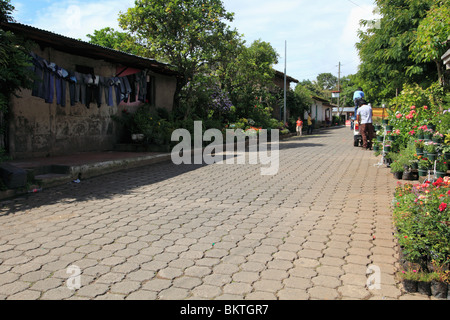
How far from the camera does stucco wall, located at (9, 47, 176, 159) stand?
9727 millimetres

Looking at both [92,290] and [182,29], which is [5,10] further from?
A: [182,29]

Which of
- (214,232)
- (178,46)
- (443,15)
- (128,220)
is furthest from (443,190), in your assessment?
(178,46)

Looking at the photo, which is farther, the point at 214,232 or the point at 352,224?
the point at 352,224

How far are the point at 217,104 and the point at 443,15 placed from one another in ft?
40.3

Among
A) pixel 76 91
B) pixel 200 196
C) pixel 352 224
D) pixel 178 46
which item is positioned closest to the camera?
pixel 352 224

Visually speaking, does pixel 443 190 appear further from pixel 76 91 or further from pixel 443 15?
pixel 76 91

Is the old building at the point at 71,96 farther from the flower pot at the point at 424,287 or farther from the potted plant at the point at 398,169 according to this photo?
the potted plant at the point at 398,169

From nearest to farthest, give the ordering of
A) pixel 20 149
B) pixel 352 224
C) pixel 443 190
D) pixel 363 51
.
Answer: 1. pixel 443 190
2. pixel 352 224
3. pixel 20 149
4. pixel 363 51

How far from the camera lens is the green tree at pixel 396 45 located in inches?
593

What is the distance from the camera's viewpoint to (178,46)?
1464 centimetres

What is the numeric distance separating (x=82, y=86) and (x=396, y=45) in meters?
12.8

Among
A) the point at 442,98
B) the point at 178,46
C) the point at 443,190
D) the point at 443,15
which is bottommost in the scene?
the point at 443,190

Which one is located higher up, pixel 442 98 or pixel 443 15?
pixel 443 15

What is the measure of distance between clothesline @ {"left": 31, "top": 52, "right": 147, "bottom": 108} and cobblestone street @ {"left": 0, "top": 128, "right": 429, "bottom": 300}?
10.6 ft
